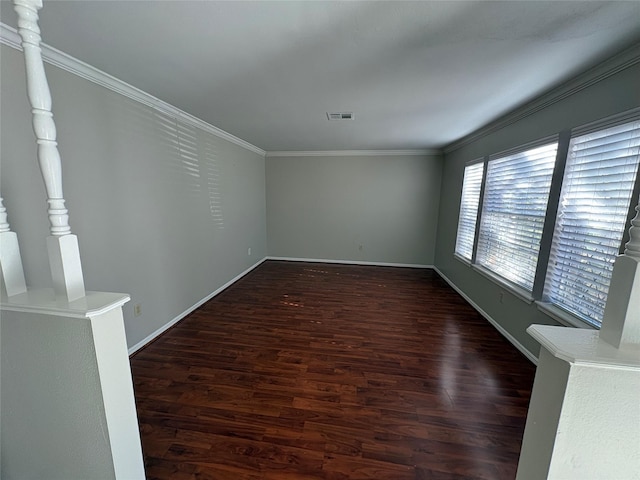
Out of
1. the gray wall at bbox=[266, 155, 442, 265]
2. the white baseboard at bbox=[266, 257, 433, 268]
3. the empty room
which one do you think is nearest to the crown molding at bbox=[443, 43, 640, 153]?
the empty room

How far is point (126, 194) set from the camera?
2223 mm

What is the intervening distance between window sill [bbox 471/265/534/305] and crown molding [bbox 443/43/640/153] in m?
1.67

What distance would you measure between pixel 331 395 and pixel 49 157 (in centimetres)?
201

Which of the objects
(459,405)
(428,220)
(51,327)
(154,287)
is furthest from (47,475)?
(428,220)

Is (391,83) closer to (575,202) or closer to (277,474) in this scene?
(575,202)

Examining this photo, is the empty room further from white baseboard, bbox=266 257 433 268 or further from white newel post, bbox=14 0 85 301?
white baseboard, bbox=266 257 433 268

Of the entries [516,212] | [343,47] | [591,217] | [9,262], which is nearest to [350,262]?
[516,212]

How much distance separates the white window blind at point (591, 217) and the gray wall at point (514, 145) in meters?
0.18

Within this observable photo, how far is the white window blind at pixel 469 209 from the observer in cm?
355

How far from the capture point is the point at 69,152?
5.82 ft

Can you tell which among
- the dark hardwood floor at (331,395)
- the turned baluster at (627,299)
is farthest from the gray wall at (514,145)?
the turned baluster at (627,299)

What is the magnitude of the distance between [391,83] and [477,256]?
257cm

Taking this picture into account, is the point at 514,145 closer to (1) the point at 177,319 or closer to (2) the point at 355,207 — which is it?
(2) the point at 355,207

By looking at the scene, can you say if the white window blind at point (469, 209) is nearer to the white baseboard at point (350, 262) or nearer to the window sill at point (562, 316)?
the white baseboard at point (350, 262)
